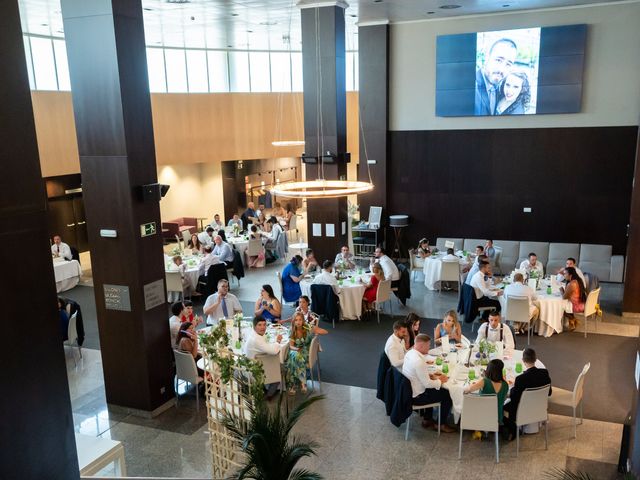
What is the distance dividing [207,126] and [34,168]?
16067mm

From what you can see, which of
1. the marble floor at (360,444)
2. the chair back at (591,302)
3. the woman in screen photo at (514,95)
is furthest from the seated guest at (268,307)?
the woman in screen photo at (514,95)

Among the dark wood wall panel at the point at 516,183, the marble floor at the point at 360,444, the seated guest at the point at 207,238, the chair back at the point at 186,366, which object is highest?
the dark wood wall panel at the point at 516,183

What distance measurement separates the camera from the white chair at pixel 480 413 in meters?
6.16

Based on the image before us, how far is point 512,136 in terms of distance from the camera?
14.1 meters

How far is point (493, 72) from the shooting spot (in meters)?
13.8

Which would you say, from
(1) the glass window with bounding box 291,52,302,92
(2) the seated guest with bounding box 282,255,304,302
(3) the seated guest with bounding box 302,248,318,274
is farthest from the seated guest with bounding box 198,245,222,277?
(1) the glass window with bounding box 291,52,302,92

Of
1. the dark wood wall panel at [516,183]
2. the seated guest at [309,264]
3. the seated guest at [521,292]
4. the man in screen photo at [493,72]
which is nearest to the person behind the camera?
the seated guest at [521,292]

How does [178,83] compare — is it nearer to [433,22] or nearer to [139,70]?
[433,22]

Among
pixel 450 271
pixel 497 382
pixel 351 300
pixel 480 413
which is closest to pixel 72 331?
pixel 351 300

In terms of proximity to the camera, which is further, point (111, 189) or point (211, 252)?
point (211, 252)

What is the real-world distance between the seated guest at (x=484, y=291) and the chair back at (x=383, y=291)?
57.9 inches

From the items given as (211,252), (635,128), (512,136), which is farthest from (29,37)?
(635,128)

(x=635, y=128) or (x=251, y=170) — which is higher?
(x=635, y=128)

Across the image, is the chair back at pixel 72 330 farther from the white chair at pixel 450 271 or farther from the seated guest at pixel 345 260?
the white chair at pixel 450 271
